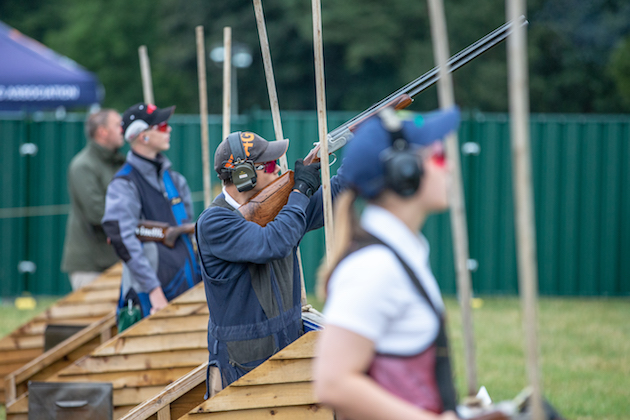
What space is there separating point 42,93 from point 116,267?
223 inches

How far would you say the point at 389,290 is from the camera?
5.77ft

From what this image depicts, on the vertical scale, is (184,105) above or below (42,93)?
above

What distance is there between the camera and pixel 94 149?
6.46 m

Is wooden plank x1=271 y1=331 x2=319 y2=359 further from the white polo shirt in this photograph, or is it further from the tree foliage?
the tree foliage

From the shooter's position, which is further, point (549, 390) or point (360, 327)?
point (549, 390)

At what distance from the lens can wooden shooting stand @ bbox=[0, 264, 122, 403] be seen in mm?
5266

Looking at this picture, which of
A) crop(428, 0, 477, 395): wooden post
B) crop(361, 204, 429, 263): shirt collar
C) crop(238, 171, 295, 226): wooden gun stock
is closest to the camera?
crop(361, 204, 429, 263): shirt collar

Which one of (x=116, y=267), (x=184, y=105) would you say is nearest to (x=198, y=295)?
(x=116, y=267)

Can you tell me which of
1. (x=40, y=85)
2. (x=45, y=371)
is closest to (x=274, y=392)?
(x=45, y=371)

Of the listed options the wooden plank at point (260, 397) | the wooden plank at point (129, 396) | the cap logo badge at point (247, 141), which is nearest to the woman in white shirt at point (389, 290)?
the wooden plank at point (260, 397)

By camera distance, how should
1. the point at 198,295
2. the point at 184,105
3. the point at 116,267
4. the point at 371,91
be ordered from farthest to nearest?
the point at 184,105 < the point at 371,91 < the point at 116,267 < the point at 198,295

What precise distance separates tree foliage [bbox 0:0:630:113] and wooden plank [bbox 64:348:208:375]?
800 inches

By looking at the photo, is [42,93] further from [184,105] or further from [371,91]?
[184,105]

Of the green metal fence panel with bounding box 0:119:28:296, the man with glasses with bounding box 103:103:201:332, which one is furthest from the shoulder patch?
the green metal fence panel with bounding box 0:119:28:296
